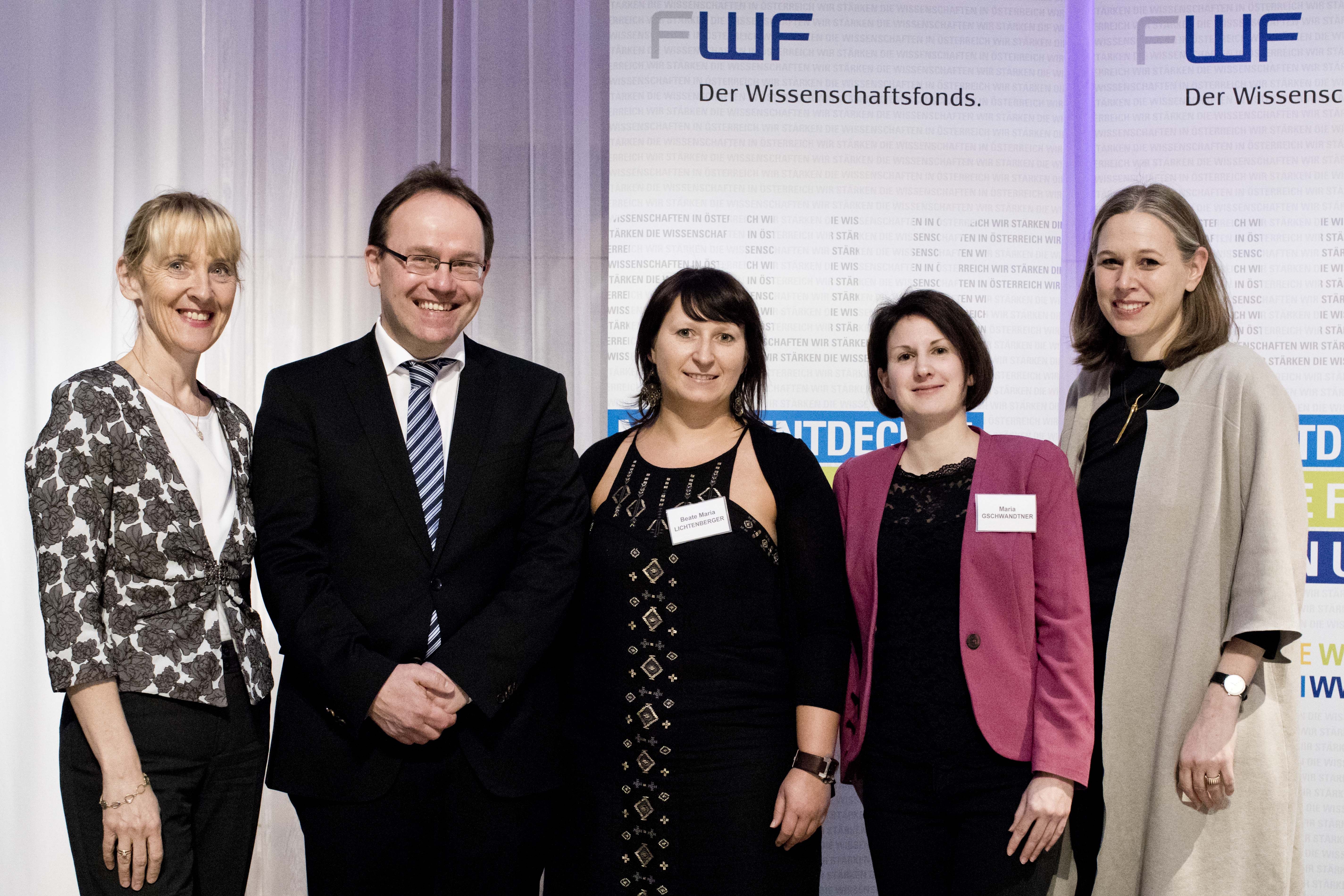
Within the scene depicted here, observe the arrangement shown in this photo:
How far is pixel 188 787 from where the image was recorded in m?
1.79

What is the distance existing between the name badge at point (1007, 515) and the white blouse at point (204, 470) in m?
1.44

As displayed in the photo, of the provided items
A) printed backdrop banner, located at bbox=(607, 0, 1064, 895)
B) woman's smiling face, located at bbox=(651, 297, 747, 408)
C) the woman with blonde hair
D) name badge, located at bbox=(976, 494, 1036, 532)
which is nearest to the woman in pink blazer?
name badge, located at bbox=(976, 494, 1036, 532)

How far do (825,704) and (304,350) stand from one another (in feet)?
7.20

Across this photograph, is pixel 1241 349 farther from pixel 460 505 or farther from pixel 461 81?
pixel 461 81

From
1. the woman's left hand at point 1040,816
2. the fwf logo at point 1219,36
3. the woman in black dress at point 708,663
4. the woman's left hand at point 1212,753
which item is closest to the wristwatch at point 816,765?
the woman in black dress at point 708,663

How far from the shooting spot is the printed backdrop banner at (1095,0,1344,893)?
3.06 meters

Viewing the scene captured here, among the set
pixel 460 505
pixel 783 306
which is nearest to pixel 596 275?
pixel 783 306

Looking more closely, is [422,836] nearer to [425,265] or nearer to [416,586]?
[416,586]

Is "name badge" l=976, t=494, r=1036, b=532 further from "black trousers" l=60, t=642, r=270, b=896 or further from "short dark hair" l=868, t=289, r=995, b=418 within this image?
"black trousers" l=60, t=642, r=270, b=896

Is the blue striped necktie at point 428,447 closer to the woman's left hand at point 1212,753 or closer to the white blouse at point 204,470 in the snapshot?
the white blouse at point 204,470

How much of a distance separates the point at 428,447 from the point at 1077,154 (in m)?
2.53

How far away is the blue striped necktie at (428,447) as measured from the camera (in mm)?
1868

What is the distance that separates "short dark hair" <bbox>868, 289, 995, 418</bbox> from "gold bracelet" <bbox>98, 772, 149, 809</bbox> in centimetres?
160

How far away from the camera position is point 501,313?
333cm
